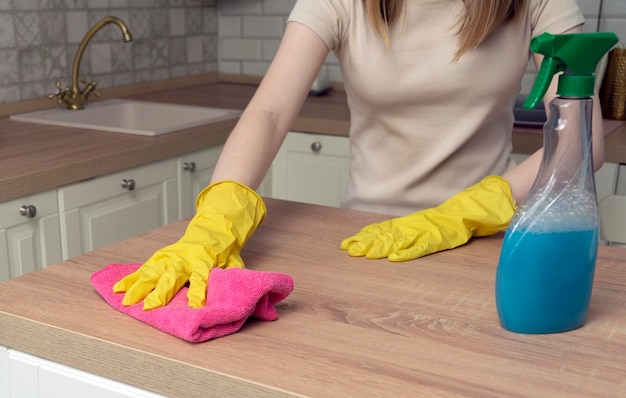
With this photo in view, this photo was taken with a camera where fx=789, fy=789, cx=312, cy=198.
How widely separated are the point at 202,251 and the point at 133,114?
5.98ft

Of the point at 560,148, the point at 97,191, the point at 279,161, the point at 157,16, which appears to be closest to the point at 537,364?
the point at 560,148

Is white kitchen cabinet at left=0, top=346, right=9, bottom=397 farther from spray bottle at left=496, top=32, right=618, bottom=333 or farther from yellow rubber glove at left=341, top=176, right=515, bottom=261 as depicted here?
spray bottle at left=496, top=32, right=618, bottom=333

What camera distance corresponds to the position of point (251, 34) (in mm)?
3289

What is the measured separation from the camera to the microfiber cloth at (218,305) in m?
0.86

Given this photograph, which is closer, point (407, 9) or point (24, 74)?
point (407, 9)

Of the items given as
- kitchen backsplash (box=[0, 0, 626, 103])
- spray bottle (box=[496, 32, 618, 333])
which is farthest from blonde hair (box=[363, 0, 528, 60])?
kitchen backsplash (box=[0, 0, 626, 103])

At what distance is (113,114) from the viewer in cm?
271

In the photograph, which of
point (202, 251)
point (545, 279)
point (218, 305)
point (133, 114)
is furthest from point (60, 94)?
point (545, 279)

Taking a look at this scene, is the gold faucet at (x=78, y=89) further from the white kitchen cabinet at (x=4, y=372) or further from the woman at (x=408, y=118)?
the white kitchen cabinet at (x=4, y=372)

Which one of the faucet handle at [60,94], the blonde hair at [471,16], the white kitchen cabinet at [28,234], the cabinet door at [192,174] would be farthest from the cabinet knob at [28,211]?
the blonde hair at [471,16]

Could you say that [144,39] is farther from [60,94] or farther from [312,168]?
[312,168]

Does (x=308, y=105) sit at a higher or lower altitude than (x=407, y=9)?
lower

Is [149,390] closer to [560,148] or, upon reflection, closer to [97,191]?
[560,148]

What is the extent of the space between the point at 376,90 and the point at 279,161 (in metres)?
1.13
